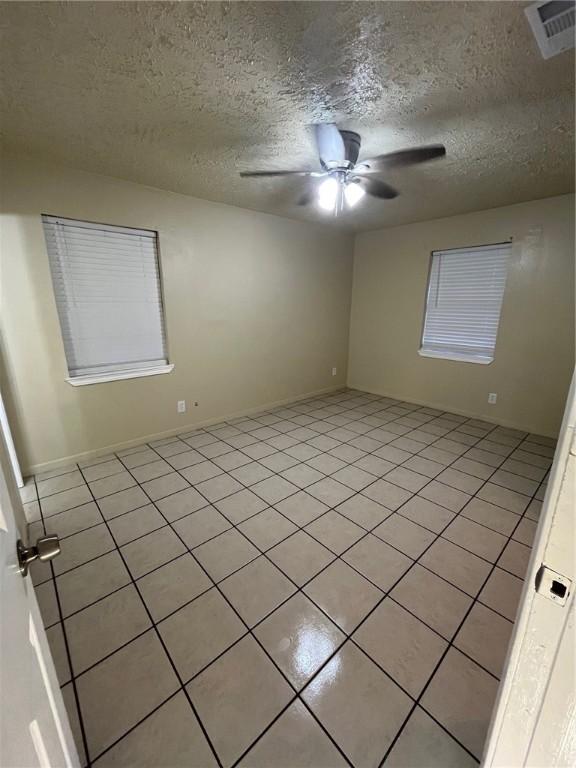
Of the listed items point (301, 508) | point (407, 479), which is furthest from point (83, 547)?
point (407, 479)

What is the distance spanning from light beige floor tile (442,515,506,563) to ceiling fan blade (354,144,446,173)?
2.14 metres

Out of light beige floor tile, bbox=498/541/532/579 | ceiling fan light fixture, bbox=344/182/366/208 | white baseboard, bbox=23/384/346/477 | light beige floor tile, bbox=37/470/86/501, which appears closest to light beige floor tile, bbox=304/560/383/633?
light beige floor tile, bbox=498/541/532/579

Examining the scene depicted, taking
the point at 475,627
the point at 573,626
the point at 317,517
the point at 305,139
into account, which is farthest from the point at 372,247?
the point at 573,626

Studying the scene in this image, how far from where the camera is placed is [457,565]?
175 centimetres

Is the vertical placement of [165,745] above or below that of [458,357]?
below

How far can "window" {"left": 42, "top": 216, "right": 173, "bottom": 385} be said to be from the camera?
2.51m

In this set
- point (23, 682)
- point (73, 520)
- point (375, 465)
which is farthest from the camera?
point (375, 465)

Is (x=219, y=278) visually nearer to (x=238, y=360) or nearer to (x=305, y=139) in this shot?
(x=238, y=360)

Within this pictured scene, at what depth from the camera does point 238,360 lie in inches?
145

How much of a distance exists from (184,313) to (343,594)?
8.77ft

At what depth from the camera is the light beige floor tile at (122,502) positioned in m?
2.16

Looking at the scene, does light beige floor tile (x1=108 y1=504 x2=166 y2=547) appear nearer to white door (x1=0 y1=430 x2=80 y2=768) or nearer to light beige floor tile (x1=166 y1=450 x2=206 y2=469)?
light beige floor tile (x1=166 y1=450 x2=206 y2=469)

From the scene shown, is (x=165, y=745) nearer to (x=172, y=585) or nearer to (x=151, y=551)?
(x=172, y=585)

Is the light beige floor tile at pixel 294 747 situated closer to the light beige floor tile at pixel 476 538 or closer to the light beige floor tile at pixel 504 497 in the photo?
the light beige floor tile at pixel 476 538
